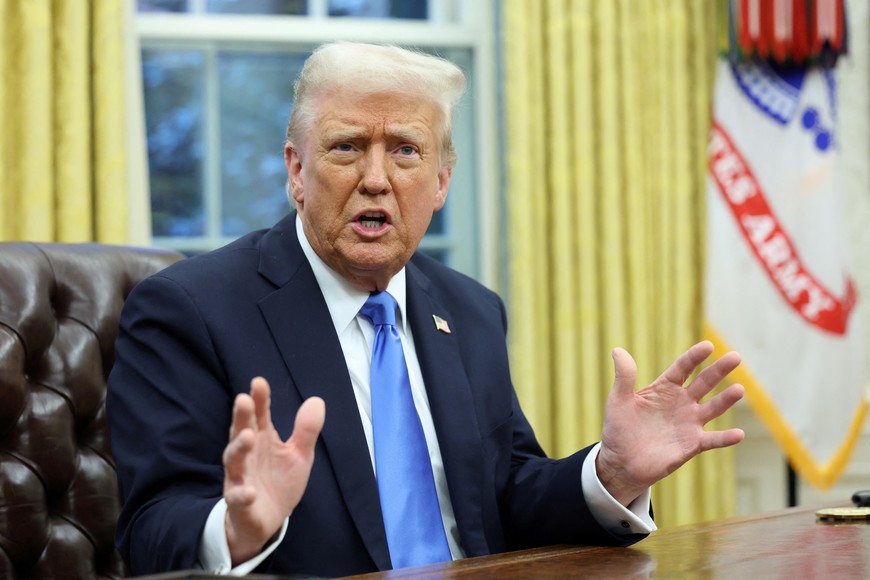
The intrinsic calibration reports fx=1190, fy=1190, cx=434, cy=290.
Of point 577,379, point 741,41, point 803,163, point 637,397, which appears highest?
point 741,41

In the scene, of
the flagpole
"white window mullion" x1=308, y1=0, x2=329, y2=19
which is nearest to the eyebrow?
"white window mullion" x1=308, y1=0, x2=329, y2=19

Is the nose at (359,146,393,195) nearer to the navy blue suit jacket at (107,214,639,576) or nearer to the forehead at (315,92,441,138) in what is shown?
the forehead at (315,92,441,138)

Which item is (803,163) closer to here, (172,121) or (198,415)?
(172,121)

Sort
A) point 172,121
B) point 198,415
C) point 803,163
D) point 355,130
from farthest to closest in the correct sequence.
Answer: point 803,163
point 172,121
point 355,130
point 198,415

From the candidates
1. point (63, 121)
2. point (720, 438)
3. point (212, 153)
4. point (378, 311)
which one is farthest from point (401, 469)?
point (212, 153)

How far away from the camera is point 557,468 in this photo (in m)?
1.99

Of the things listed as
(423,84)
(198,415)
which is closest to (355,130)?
(423,84)

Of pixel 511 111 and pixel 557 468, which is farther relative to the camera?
pixel 511 111

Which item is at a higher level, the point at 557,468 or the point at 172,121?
the point at 172,121

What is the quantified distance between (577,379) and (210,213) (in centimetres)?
126

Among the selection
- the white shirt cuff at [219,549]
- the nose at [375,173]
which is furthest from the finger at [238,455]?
the nose at [375,173]

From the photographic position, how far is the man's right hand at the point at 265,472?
1.38 meters

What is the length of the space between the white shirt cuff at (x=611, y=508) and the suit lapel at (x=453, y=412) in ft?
0.63

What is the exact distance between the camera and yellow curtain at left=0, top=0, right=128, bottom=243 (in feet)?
10.1
